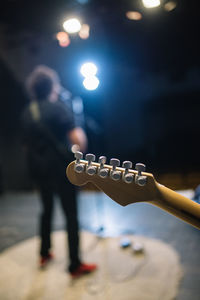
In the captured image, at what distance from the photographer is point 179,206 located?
98cm

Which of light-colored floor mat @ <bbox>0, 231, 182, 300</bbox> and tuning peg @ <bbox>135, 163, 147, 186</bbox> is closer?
tuning peg @ <bbox>135, 163, 147, 186</bbox>

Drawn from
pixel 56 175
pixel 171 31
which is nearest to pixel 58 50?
pixel 171 31

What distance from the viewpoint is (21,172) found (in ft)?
16.0

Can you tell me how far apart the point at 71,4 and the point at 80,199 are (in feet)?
8.41

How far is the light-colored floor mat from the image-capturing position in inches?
67.9

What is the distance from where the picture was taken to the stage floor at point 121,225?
198cm

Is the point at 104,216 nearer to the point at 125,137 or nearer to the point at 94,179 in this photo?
the point at 94,179

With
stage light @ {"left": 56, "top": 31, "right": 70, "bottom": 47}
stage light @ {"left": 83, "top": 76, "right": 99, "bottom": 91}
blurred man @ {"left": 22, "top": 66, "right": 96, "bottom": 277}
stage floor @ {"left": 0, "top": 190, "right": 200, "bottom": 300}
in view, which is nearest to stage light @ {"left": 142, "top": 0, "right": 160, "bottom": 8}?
stage light @ {"left": 83, "top": 76, "right": 99, "bottom": 91}

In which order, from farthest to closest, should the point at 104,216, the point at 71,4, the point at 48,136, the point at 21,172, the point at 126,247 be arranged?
the point at 21,172
the point at 104,216
the point at 71,4
the point at 126,247
the point at 48,136

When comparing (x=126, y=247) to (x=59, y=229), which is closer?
(x=126, y=247)

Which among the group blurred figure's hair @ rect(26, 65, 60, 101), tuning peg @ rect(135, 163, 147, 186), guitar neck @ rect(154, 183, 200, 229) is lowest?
guitar neck @ rect(154, 183, 200, 229)

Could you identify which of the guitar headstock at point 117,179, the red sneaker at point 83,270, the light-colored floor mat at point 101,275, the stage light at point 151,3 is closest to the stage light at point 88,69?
the stage light at point 151,3

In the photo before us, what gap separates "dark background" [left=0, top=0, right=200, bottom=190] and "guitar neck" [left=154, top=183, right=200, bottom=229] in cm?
264

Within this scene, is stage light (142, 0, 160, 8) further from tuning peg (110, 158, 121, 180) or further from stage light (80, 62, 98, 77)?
tuning peg (110, 158, 121, 180)
